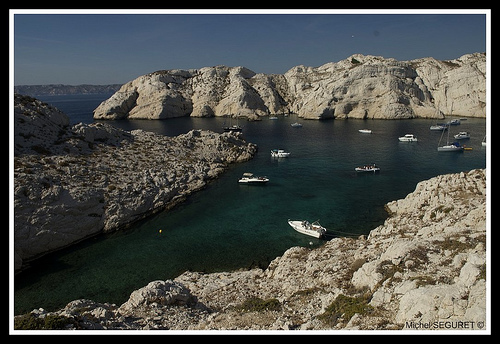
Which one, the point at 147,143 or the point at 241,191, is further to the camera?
the point at 147,143

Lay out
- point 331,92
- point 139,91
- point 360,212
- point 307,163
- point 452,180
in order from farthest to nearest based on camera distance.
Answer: point 139,91, point 331,92, point 307,163, point 360,212, point 452,180

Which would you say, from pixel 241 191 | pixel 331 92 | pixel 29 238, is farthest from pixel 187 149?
pixel 331 92

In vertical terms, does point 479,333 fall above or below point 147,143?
below

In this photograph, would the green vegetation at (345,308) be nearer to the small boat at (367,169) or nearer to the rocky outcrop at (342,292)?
the rocky outcrop at (342,292)

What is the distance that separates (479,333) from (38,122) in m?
51.2

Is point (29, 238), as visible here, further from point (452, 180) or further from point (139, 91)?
point (139, 91)

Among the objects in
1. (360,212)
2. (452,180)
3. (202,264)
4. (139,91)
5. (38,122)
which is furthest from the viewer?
(139,91)

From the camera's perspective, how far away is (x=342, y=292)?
56.9 ft

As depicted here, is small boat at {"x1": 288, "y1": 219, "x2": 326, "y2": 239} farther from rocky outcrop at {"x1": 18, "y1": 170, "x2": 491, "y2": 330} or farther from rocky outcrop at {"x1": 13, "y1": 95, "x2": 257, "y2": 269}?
rocky outcrop at {"x1": 13, "y1": 95, "x2": 257, "y2": 269}

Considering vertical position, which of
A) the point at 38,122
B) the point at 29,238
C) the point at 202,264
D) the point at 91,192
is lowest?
the point at 202,264

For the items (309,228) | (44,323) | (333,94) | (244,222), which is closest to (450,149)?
(309,228)

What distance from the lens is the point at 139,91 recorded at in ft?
455

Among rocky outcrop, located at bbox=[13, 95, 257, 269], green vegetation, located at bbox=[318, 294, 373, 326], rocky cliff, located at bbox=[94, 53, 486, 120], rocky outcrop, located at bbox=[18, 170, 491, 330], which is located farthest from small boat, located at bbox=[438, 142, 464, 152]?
green vegetation, located at bbox=[318, 294, 373, 326]

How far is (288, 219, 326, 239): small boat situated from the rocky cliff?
9518cm
